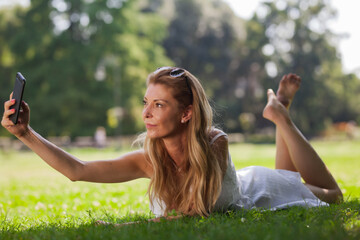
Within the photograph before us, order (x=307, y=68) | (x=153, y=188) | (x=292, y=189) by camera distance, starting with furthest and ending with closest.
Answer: (x=307, y=68)
(x=292, y=189)
(x=153, y=188)

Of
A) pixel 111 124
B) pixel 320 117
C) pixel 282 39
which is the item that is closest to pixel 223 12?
pixel 282 39

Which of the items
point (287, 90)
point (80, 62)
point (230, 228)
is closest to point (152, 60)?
point (80, 62)

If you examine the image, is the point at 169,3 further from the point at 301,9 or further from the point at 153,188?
the point at 153,188

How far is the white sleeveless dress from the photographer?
378 cm

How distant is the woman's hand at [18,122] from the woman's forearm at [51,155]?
0.06 m

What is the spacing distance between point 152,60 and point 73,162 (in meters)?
37.5

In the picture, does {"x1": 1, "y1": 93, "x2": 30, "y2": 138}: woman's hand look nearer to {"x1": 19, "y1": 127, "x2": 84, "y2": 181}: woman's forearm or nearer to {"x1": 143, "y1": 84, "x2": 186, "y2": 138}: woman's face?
{"x1": 19, "y1": 127, "x2": 84, "y2": 181}: woman's forearm

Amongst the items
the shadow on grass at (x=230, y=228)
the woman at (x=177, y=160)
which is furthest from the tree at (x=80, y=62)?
the shadow on grass at (x=230, y=228)

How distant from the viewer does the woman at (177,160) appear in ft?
11.5

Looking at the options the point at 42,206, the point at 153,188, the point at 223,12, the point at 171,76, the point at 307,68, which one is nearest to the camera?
the point at 171,76

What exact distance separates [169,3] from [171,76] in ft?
178

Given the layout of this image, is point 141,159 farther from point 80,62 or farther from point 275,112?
point 80,62

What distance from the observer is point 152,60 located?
40562mm

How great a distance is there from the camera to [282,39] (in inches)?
2007
